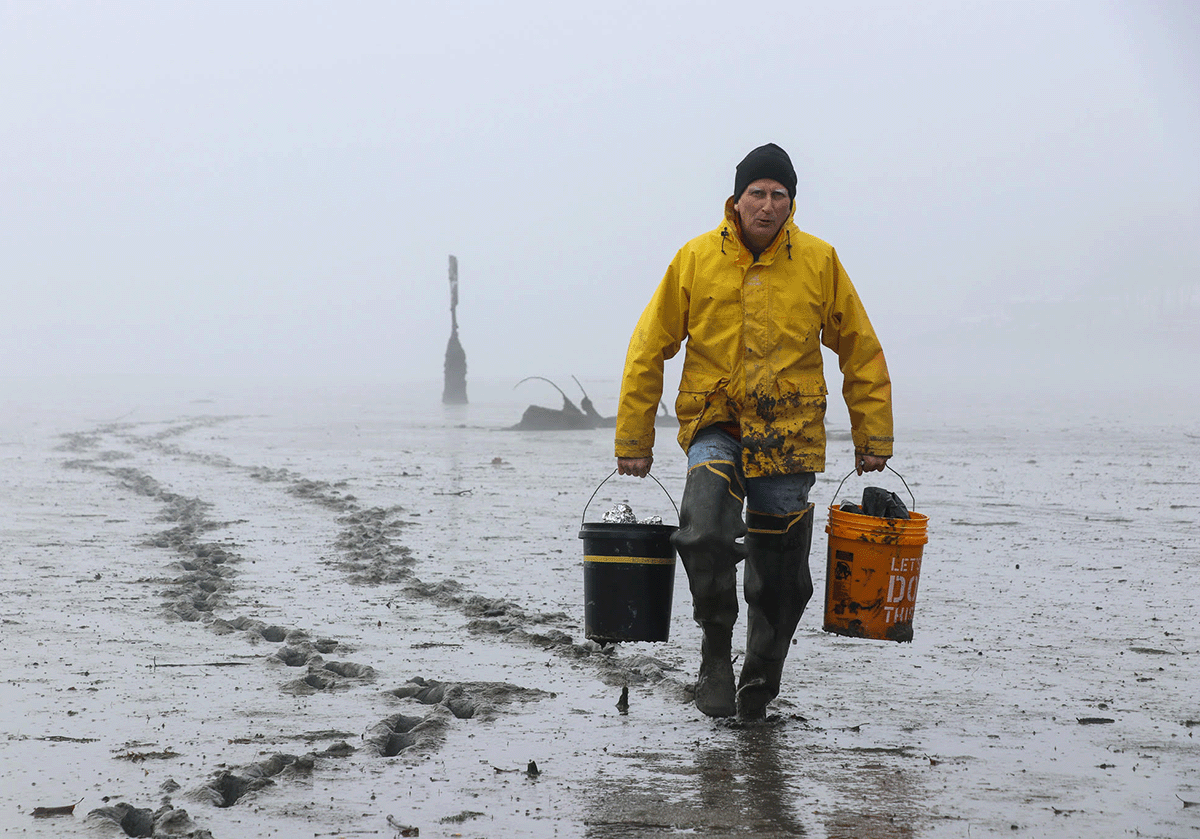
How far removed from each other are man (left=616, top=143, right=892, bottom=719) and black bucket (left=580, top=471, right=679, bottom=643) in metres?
0.17

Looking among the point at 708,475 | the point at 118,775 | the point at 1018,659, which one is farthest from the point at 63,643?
the point at 1018,659

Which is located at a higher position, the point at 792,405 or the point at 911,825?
the point at 792,405

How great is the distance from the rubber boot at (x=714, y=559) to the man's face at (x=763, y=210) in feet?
2.72

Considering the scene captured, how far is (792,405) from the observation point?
4.13 meters

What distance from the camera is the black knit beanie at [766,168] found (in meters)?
4.20

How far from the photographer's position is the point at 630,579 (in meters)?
4.25

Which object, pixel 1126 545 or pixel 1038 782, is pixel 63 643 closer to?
pixel 1038 782

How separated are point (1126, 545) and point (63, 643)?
6948 mm

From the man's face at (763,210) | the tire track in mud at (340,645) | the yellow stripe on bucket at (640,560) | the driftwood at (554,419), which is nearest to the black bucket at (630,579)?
the yellow stripe on bucket at (640,560)

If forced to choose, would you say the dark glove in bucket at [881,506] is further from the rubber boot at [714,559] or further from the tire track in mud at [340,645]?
the tire track in mud at [340,645]

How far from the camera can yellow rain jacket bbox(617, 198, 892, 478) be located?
4125mm

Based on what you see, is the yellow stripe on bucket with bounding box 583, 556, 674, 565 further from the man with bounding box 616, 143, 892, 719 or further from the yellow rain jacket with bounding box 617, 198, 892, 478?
the yellow rain jacket with bounding box 617, 198, 892, 478

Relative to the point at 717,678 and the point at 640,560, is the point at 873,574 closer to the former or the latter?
the point at 717,678

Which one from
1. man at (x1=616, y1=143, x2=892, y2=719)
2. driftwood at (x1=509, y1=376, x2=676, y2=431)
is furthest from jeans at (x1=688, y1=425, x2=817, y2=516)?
driftwood at (x1=509, y1=376, x2=676, y2=431)
